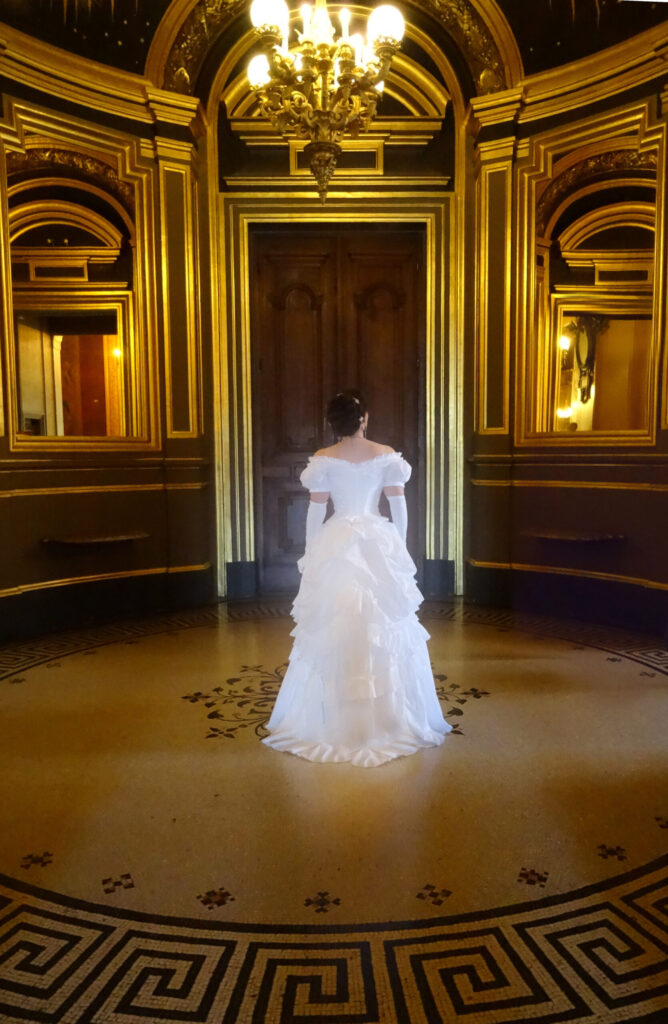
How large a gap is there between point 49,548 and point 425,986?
4.18 meters

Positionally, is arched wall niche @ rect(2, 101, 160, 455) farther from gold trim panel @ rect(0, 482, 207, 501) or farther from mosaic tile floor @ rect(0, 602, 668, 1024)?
mosaic tile floor @ rect(0, 602, 668, 1024)

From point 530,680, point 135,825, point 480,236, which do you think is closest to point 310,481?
point 135,825

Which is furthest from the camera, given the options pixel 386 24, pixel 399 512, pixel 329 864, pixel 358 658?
pixel 386 24

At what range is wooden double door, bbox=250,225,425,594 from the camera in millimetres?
6414

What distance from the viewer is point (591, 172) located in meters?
A: 5.68

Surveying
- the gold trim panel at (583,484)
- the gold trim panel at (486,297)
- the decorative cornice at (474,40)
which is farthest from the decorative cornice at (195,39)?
the gold trim panel at (583,484)

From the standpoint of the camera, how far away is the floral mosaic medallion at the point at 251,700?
3.33 metres

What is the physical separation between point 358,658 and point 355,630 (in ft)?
0.37

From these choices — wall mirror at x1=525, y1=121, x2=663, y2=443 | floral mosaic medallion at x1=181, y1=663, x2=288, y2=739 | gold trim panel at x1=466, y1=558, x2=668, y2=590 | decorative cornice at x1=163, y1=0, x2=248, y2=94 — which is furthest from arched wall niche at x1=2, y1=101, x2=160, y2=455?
wall mirror at x1=525, y1=121, x2=663, y2=443

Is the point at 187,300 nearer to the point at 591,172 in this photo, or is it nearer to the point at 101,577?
the point at 101,577

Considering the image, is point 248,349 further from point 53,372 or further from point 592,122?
point 592,122

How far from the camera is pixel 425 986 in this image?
1729mm

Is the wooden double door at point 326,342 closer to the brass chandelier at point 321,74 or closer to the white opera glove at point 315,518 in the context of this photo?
the brass chandelier at point 321,74

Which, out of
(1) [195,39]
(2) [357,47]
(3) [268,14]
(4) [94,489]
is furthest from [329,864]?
(1) [195,39]
